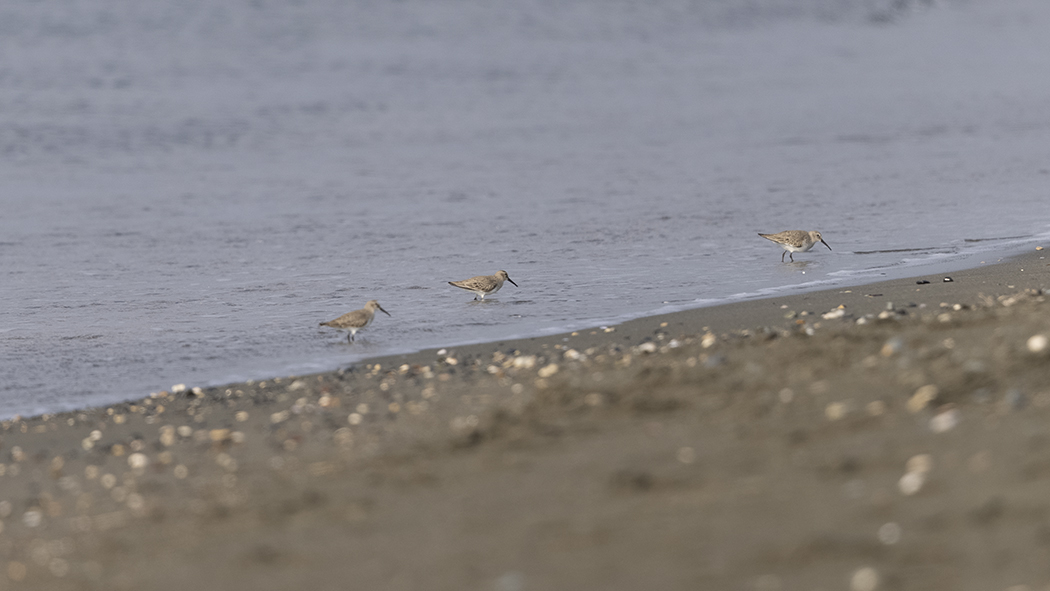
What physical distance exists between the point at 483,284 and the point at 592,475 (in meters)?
5.68

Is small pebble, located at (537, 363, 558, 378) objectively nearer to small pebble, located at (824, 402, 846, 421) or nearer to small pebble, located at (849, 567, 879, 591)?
small pebble, located at (824, 402, 846, 421)

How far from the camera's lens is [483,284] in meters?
10.1

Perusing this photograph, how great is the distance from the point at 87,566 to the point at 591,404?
2.33 metres

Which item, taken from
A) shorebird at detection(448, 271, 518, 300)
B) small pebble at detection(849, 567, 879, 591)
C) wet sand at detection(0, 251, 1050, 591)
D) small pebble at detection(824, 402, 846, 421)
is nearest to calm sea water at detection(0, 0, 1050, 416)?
shorebird at detection(448, 271, 518, 300)

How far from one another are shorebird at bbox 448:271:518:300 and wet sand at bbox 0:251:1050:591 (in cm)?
305

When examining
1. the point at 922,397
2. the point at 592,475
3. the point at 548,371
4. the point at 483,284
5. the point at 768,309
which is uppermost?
the point at 922,397

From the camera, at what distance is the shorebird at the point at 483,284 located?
33.2 ft

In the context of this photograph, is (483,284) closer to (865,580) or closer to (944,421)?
(944,421)

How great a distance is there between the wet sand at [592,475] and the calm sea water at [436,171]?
1.78 metres

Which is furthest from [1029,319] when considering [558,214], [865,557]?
[558,214]

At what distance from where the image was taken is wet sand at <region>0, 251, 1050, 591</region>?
3.68m

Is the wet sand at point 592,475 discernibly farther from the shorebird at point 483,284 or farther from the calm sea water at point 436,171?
the shorebird at point 483,284

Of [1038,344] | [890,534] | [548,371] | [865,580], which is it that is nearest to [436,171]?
[548,371]

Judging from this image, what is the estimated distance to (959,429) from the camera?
175 inches
